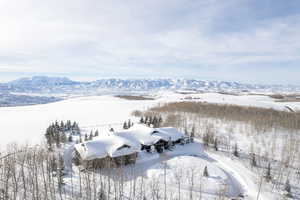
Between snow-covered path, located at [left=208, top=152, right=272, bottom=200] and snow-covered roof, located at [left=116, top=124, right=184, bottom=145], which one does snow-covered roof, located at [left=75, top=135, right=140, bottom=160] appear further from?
snow-covered path, located at [left=208, top=152, right=272, bottom=200]

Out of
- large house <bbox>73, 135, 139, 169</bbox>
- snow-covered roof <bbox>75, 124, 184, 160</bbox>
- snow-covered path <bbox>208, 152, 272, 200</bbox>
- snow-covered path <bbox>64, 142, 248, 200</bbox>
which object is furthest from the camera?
snow-covered roof <bbox>75, 124, 184, 160</bbox>

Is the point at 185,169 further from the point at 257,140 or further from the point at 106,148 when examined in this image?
the point at 257,140

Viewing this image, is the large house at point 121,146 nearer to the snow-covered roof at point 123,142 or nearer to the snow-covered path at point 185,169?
the snow-covered roof at point 123,142

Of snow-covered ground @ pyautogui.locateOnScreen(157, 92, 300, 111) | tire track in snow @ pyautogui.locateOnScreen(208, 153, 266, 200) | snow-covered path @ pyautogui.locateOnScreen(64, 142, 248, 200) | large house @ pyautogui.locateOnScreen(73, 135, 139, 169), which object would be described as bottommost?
tire track in snow @ pyautogui.locateOnScreen(208, 153, 266, 200)

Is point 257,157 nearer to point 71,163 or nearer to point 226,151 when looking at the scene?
point 226,151

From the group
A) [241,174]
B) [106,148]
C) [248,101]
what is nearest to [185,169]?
[241,174]

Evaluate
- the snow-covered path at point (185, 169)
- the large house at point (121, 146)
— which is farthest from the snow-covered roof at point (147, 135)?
the snow-covered path at point (185, 169)

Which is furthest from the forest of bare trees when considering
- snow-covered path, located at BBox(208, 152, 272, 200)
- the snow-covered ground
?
the snow-covered ground
